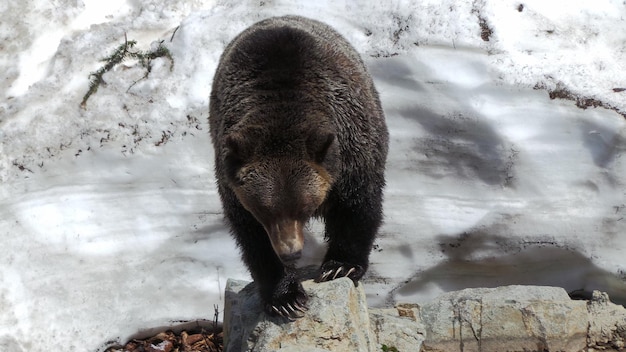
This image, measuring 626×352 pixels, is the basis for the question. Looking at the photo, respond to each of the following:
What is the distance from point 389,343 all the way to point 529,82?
10.5 feet

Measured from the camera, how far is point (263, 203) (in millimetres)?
4527

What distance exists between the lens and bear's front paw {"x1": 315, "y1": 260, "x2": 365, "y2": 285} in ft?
18.1

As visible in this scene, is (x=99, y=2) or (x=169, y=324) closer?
(x=169, y=324)

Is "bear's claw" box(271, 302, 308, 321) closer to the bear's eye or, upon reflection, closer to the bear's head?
the bear's head

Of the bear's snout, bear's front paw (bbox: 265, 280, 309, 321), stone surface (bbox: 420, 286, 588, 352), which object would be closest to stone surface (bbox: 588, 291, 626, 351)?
stone surface (bbox: 420, 286, 588, 352)

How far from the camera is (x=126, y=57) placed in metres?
Answer: 8.05

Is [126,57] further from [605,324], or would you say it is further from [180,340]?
[605,324]

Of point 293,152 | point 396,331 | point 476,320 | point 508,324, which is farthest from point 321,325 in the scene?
point 508,324

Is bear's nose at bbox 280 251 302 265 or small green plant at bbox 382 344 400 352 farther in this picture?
small green plant at bbox 382 344 400 352

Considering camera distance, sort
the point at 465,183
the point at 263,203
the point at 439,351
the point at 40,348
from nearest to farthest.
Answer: the point at 263,203 → the point at 439,351 → the point at 40,348 → the point at 465,183

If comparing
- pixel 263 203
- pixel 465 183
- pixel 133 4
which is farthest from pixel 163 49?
pixel 263 203

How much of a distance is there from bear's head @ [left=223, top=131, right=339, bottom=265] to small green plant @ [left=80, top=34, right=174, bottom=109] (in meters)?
3.53

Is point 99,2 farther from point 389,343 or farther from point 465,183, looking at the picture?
point 389,343

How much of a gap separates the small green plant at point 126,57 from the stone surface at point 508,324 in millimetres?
3931
